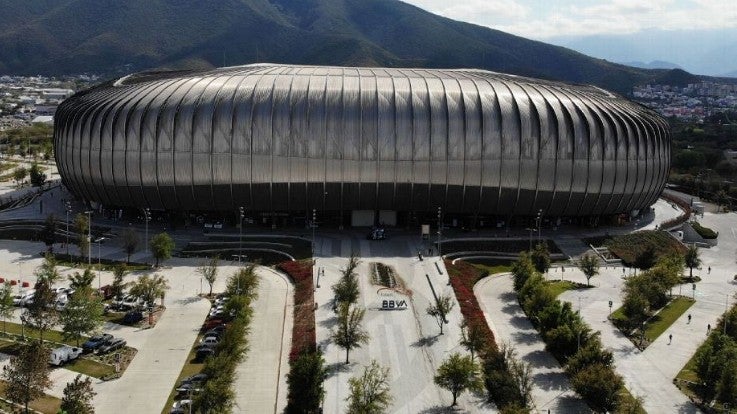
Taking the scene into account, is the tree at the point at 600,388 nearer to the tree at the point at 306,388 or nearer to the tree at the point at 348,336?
the tree at the point at 348,336

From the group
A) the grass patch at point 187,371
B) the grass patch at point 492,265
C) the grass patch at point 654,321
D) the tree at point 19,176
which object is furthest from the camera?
the tree at point 19,176

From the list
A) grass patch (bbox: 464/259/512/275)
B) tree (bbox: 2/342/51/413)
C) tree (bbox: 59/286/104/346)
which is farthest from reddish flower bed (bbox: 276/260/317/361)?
grass patch (bbox: 464/259/512/275)

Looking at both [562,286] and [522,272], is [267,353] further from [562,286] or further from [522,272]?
[562,286]

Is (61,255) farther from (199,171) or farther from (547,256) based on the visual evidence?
(547,256)

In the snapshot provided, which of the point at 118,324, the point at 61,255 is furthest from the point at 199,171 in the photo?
the point at 118,324

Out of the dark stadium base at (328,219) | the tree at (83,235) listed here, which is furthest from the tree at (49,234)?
the dark stadium base at (328,219)

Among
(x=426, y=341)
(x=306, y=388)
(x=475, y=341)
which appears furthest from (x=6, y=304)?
(x=475, y=341)

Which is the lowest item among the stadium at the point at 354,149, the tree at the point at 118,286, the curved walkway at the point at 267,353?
the curved walkway at the point at 267,353
